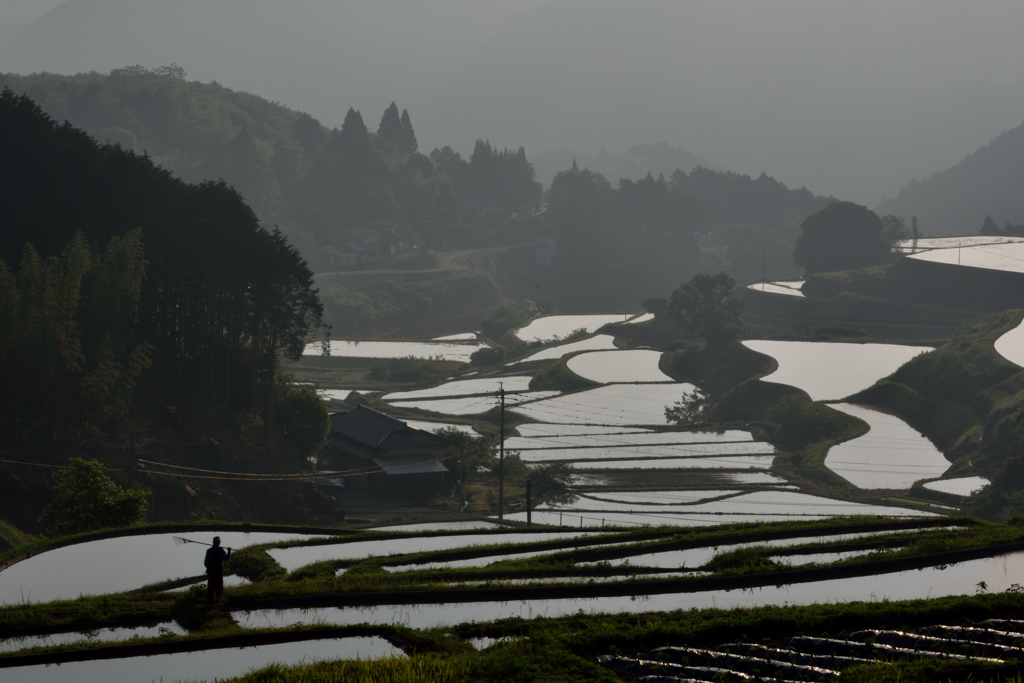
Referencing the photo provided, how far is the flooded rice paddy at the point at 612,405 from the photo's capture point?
148ft

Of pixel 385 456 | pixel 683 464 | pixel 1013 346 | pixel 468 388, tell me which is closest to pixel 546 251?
pixel 468 388

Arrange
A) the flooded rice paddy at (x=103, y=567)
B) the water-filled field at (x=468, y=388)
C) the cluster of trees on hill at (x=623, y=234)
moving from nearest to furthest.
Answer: the flooded rice paddy at (x=103, y=567) < the water-filled field at (x=468, y=388) < the cluster of trees on hill at (x=623, y=234)

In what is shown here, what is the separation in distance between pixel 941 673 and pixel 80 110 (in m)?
134

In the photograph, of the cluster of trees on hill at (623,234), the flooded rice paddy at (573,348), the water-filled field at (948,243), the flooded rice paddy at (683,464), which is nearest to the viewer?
the flooded rice paddy at (683,464)

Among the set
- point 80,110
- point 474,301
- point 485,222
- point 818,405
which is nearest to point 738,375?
point 818,405

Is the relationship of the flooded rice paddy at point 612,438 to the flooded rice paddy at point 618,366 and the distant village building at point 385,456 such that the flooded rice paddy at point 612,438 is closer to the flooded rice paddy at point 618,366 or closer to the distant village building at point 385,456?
the distant village building at point 385,456

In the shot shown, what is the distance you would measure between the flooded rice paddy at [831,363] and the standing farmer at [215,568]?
3806 centimetres

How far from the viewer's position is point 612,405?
4838cm

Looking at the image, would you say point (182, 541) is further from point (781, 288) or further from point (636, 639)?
point (781, 288)

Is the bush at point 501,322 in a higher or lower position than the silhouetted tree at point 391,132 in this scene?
lower

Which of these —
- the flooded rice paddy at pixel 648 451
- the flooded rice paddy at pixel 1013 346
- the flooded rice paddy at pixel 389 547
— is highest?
the flooded rice paddy at pixel 1013 346

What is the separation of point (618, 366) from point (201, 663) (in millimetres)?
52691

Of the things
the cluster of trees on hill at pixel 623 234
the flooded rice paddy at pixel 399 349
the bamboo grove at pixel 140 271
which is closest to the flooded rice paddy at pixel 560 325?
the flooded rice paddy at pixel 399 349

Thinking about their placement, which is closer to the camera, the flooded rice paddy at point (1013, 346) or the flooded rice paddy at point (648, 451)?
the flooded rice paddy at point (648, 451)
